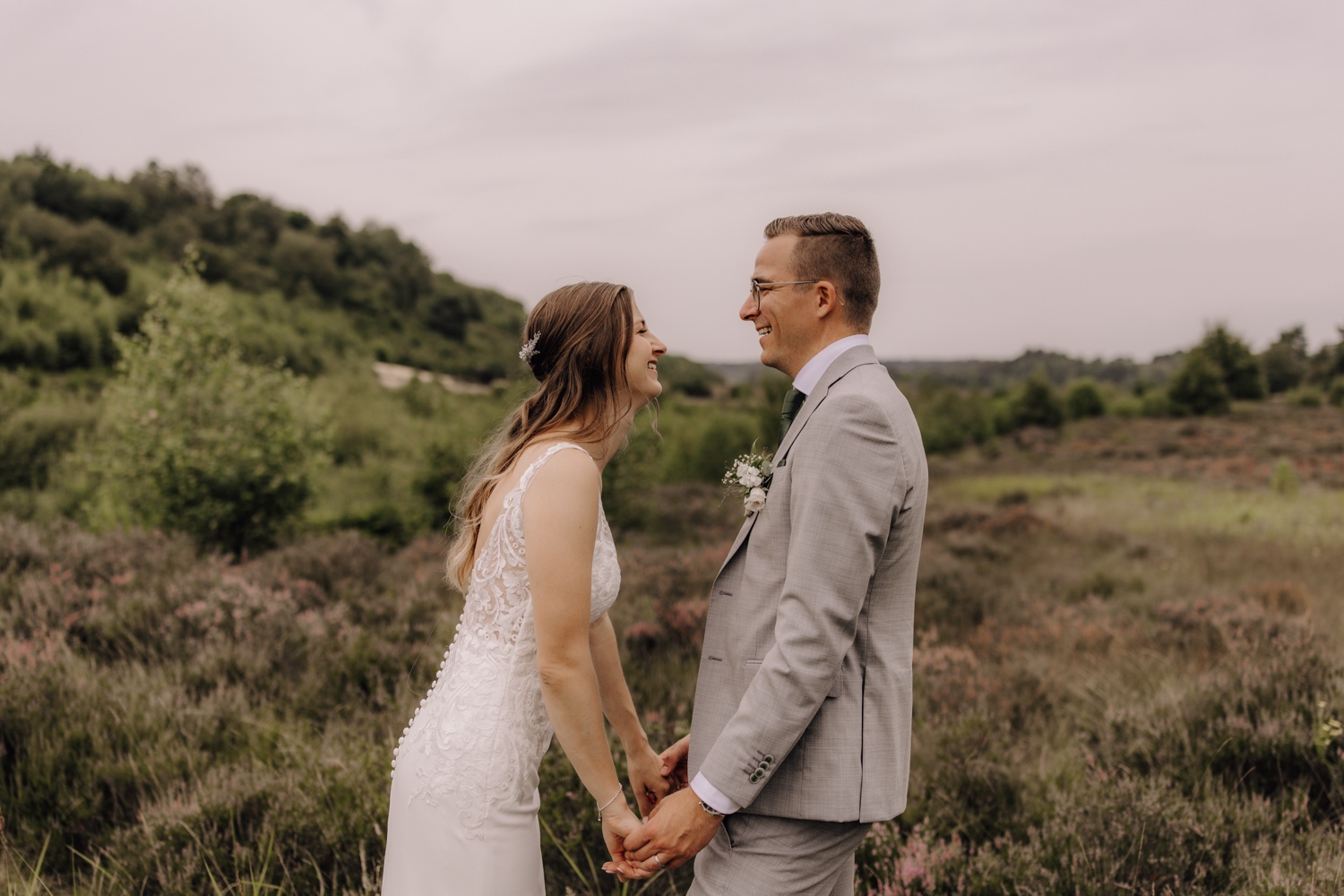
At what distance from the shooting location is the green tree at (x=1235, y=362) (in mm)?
45438

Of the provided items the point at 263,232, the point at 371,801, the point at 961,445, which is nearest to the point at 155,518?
the point at 371,801

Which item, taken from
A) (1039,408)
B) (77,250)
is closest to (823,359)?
(1039,408)

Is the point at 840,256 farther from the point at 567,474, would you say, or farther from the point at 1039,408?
the point at 1039,408

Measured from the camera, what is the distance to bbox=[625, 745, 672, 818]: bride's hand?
230 centimetres

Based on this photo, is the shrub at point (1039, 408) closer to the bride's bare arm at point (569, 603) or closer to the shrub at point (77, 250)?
the bride's bare arm at point (569, 603)

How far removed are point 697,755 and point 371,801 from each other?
2.12 m

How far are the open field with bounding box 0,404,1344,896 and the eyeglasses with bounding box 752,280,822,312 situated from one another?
88.5 inches

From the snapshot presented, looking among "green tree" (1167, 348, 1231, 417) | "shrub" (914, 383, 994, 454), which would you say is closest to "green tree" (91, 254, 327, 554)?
"shrub" (914, 383, 994, 454)

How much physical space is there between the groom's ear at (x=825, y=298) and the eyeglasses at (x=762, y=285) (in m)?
0.02

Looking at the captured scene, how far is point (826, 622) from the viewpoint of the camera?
1.67 metres

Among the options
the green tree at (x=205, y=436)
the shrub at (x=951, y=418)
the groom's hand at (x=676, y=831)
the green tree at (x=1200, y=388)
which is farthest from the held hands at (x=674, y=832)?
the green tree at (x=1200, y=388)

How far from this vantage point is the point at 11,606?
20.1 ft

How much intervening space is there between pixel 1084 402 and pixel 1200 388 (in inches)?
219

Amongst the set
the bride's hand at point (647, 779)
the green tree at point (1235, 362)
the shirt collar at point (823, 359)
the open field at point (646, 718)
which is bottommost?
the open field at point (646, 718)
